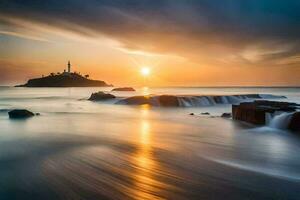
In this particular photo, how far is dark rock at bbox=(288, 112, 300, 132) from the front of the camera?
17148mm

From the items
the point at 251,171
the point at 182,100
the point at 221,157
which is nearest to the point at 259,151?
the point at 221,157

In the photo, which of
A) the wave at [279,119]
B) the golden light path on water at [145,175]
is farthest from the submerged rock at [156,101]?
the golden light path on water at [145,175]

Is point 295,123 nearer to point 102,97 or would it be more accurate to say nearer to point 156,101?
point 156,101

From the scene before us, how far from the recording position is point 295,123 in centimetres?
1727

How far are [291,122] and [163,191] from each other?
13.5m

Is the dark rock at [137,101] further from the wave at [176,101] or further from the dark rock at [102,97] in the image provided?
the dark rock at [102,97]

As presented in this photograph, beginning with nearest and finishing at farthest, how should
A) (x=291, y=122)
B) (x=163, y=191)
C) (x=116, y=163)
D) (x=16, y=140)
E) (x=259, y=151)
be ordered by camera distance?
1. (x=163, y=191)
2. (x=116, y=163)
3. (x=259, y=151)
4. (x=16, y=140)
5. (x=291, y=122)

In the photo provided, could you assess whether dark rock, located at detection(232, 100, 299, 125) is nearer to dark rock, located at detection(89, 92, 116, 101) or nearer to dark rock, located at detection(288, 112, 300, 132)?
dark rock, located at detection(288, 112, 300, 132)

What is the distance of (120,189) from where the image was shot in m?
6.73

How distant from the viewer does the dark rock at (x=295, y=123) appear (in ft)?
56.3

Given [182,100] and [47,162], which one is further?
[182,100]

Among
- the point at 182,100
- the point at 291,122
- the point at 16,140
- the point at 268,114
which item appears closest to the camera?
the point at 16,140

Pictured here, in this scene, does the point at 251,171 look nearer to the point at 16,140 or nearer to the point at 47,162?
the point at 47,162

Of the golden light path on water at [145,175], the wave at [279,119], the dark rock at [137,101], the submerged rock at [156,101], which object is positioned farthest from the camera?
the dark rock at [137,101]
